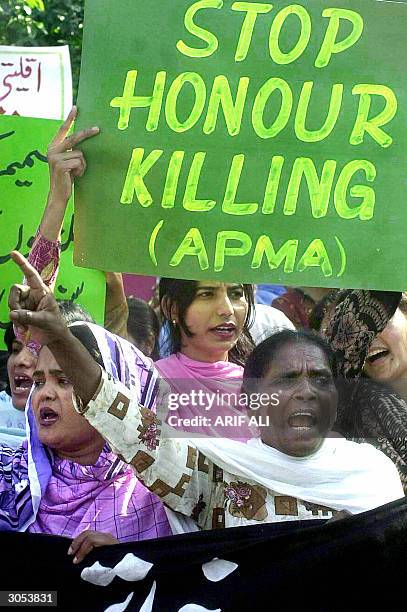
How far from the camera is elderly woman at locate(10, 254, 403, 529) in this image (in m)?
2.82

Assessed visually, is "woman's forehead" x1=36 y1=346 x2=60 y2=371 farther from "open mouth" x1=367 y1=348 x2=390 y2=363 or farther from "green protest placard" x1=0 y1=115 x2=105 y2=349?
"open mouth" x1=367 y1=348 x2=390 y2=363

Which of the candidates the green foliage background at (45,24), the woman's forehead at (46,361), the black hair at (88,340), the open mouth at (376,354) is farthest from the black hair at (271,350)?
the green foliage background at (45,24)

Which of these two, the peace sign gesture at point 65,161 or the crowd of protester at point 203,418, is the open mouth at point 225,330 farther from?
the peace sign gesture at point 65,161

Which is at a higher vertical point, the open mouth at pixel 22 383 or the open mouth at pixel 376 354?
the open mouth at pixel 22 383

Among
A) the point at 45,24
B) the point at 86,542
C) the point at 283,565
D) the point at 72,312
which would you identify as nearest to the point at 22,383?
the point at 72,312

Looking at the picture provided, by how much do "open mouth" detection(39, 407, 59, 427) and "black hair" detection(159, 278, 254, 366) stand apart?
1.14 ft

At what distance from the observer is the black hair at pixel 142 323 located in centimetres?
290

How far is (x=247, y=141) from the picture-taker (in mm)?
2852

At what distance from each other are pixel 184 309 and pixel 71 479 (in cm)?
52

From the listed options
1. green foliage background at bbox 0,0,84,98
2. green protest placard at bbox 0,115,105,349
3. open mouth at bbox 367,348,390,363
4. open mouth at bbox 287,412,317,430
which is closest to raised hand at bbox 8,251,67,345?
green protest placard at bbox 0,115,105,349

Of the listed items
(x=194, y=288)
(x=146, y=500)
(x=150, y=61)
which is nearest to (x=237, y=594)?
(x=146, y=500)

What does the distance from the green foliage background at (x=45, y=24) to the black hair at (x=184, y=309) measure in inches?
123

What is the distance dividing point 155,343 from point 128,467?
12.9 inches

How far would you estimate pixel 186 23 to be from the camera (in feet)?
9.29
